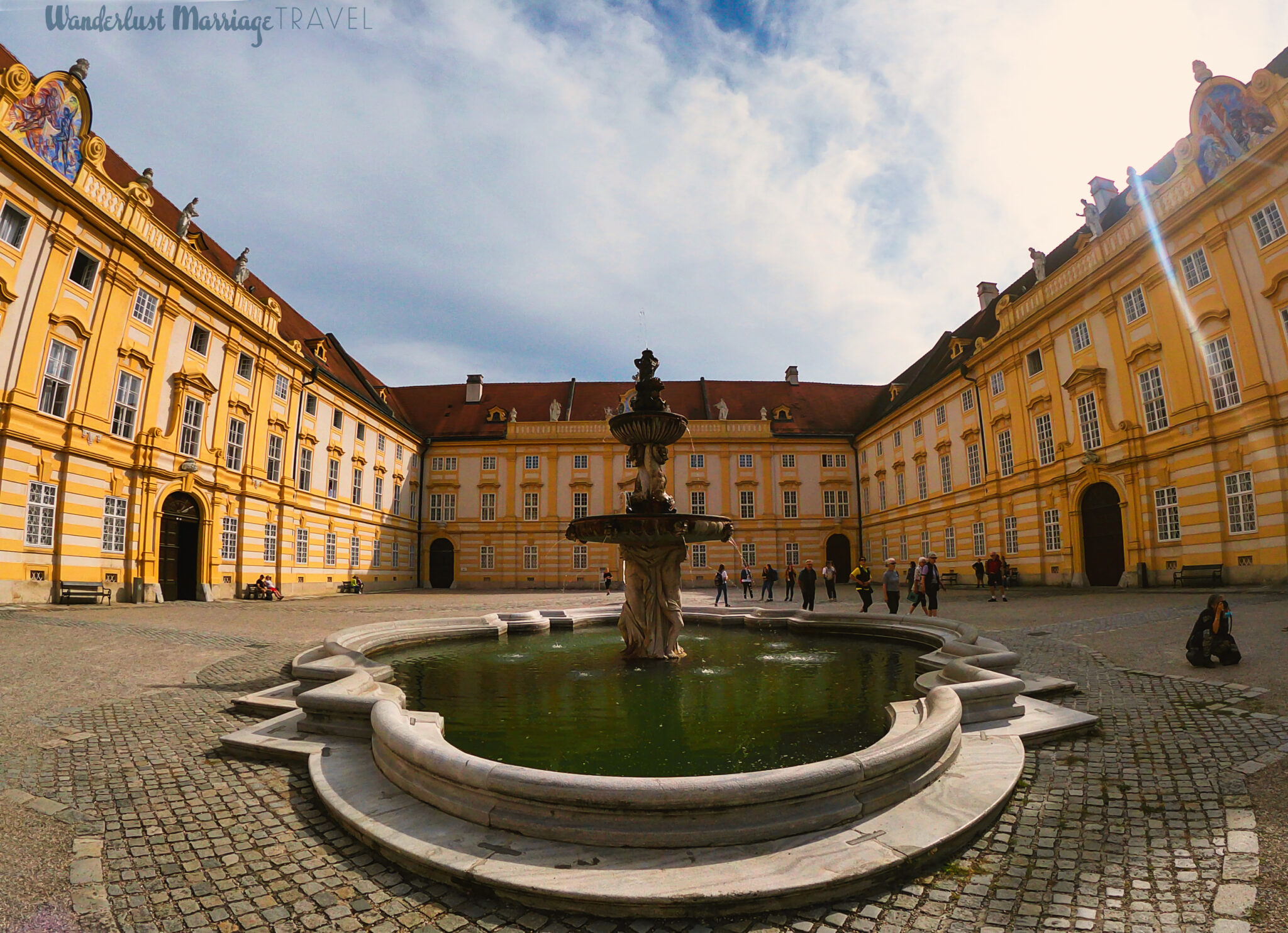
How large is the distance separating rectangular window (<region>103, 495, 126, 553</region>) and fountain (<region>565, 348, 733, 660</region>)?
695 inches

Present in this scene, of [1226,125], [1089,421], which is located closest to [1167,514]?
[1089,421]

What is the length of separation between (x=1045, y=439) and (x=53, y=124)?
3491 cm

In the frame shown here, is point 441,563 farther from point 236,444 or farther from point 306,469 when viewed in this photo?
point 236,444

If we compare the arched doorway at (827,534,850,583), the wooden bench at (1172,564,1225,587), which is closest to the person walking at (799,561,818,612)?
the wooden bench at (1172,564,1225,587)

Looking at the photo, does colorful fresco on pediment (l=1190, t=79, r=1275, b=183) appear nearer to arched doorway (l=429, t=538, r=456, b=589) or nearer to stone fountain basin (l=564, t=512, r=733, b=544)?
stone fountain basin (l=564, t=512, r=733, b=544)

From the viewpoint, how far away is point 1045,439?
26.0m

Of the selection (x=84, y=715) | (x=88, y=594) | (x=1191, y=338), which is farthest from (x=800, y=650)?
(x=88, y=594)

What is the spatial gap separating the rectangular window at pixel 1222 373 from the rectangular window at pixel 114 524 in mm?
33636

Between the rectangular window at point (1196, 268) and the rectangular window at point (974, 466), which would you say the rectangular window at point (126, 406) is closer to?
the rectangular window at point (974, 466)

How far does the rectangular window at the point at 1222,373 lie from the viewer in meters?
18.7

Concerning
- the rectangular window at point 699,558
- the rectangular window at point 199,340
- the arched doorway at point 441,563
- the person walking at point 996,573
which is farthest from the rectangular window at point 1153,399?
the arched doorway at point 441,563

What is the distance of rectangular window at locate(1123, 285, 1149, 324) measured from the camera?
2161cm

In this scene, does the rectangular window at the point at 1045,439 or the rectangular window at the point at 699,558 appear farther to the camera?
the rectangular window at the point at 699,558

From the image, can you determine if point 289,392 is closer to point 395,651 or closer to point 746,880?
Result: point 395,651
